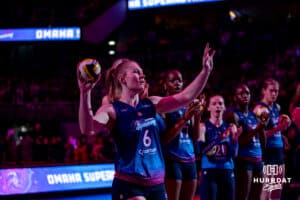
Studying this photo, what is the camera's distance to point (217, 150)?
5.93m

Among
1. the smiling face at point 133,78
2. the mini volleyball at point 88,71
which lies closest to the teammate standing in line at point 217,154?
the smiling face at point 133,78

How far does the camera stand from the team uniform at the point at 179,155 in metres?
5.37

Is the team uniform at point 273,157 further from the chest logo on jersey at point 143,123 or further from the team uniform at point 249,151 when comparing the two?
the chest logo on jersey at point 143,123

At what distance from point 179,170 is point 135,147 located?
1.78 m

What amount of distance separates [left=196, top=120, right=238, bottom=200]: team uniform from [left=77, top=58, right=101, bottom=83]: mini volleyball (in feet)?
9.39

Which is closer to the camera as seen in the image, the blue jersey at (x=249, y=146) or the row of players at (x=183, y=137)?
the row of players at (x=183, y=137)

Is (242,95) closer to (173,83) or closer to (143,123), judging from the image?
(173,83)

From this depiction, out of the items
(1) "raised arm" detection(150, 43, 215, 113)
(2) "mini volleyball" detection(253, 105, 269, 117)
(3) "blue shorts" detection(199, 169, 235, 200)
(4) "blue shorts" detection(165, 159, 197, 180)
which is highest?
(1) "raised arm" detection(150, 43, 215, 113)

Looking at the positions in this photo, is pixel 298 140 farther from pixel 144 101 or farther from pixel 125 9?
pixel 125 9

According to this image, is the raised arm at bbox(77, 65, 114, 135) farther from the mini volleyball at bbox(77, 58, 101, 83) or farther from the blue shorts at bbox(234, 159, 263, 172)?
the blue shorts at bbox(234, 159, 263, 172)

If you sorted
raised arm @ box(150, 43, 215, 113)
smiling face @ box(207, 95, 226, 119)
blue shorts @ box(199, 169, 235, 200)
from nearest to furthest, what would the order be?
raised arm @ box(150, 43, 215, 113) → blue shorts @ box(199, 169, 235, 200) → smiling face @ box(207, 95, 226, 119)

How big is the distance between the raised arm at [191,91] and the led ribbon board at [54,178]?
7.20 meters

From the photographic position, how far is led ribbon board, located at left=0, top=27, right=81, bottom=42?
21688 mm

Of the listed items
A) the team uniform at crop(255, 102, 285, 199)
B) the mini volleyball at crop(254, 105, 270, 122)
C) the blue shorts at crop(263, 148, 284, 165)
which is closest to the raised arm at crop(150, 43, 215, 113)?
the mini volleyball at crop(254, 105, 270, 122)
